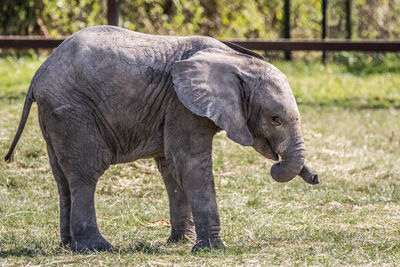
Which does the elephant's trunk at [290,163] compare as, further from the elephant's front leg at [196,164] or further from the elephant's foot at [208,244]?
the elephant's foot at [208,244]

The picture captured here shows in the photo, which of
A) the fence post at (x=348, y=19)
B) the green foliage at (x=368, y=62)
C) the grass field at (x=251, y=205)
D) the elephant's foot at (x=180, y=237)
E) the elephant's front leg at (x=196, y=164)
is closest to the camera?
the grass field at (x=251, y=205)

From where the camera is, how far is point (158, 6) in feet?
51.6

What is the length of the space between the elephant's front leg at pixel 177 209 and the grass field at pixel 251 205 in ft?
0.52

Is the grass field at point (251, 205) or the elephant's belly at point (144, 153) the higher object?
the elephant's belly at point (144, 153)

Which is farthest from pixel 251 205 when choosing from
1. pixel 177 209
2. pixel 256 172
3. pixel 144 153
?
pixel 144 153

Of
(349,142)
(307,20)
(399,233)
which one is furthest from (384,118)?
(399,233)

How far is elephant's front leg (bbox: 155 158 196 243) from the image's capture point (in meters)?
6.52

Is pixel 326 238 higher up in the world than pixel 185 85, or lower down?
lower down

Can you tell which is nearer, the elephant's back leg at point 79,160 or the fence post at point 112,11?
the elephant's back leg at point 79,160

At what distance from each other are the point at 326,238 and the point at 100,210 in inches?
88.2

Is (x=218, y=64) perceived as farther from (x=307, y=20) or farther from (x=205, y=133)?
(x=307, y=20)

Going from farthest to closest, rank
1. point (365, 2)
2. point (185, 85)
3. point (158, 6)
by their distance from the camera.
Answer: point (365, 2), point (158, 6), point (185, 85)

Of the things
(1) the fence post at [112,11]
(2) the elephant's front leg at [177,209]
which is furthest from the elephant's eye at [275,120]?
(1) the fence post at [112,11]

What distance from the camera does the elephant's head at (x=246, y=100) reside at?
19.2 ft
